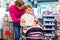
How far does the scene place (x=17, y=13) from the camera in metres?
2.72

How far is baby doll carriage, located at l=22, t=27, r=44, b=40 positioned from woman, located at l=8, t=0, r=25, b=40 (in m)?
0.13

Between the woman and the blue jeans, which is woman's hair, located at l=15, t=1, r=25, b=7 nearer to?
the woman

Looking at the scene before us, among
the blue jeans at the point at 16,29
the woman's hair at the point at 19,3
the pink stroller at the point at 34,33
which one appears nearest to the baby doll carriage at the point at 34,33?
the pink stroller at the point at 34,33

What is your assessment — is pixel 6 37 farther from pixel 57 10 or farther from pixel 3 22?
pixel 57 10

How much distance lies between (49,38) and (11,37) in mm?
485

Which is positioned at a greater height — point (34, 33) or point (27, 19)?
point (27, 19)

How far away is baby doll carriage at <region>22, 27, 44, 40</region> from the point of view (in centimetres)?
270

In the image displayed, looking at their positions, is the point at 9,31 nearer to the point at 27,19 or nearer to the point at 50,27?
the point at 27,19

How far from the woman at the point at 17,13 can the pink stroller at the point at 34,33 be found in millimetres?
131

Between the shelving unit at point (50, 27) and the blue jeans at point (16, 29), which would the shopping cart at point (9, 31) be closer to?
the blue jeans at point (16, 29)

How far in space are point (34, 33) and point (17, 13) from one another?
333 millimetres

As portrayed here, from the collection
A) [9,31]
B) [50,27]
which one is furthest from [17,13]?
[50,27]

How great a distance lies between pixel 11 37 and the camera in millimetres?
2729

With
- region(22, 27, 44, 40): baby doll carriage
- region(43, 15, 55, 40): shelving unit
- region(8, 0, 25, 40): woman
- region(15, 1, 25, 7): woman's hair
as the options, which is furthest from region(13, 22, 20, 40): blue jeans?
region(43, 15, 55, 40): shelving unit
